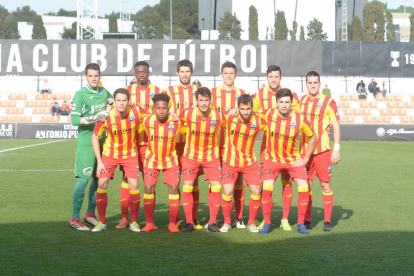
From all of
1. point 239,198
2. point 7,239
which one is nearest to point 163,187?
point 239,198

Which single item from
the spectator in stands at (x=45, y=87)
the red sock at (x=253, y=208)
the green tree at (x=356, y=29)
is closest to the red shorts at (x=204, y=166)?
the red sock at (x=253, y=208)

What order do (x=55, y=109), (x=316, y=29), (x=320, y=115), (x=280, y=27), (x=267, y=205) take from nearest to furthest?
(x=267, y=205), (x=320, y=115), (x=55, y=109), (x=316, y=29), (x=280, y=27)

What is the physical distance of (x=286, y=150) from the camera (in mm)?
6473

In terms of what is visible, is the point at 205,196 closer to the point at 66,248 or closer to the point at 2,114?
the point at 66,248

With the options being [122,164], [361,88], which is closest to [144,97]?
[122,164]

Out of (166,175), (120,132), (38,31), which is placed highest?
(38,31)

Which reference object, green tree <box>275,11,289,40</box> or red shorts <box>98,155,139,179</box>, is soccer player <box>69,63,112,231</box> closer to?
red shorts <box>98,155,139,179</box>

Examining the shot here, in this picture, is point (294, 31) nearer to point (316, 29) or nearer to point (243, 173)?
point (316, 29)

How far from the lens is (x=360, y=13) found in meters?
70.0

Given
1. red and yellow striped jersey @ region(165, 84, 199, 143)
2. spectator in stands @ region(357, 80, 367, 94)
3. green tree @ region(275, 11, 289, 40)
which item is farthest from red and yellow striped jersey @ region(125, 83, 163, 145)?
green tree @ region(275, 11, 289, 40)

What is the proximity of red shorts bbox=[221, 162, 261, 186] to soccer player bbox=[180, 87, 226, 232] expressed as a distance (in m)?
0.08

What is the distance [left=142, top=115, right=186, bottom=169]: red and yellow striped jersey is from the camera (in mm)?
6438

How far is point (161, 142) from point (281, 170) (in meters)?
1.45

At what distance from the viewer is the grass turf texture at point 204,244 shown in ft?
15.7
